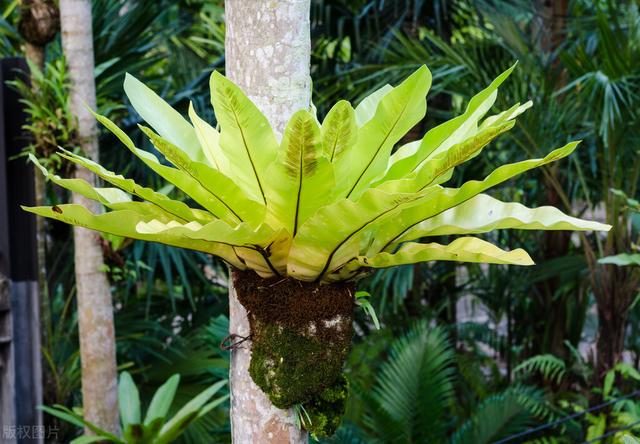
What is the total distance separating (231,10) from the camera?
1645 mm

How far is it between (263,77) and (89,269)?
190cm

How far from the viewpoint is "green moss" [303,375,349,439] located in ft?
5.10

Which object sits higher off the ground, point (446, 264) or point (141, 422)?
point (446, 264)

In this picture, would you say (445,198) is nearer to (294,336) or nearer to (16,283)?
(294,336)

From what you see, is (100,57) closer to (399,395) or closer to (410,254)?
(399,395)

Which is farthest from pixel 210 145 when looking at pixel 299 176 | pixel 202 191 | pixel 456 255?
pixel 456 255

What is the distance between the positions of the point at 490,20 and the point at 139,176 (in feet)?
7.22

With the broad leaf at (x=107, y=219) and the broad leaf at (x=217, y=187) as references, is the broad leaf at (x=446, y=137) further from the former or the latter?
the broad leaf at (x=107, y=219)

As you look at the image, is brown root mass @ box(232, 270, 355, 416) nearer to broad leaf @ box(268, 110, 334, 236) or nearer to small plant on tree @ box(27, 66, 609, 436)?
small plant on tree @ box(27, 66, 609, 436)

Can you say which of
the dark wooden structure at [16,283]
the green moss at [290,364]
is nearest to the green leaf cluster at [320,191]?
the green moss at [290,364]

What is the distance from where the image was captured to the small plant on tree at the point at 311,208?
1309 mm

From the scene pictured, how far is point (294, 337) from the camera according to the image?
1504 millimetres

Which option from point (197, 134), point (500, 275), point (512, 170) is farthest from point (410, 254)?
point (500, 275)

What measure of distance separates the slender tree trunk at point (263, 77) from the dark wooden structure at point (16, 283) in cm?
191
